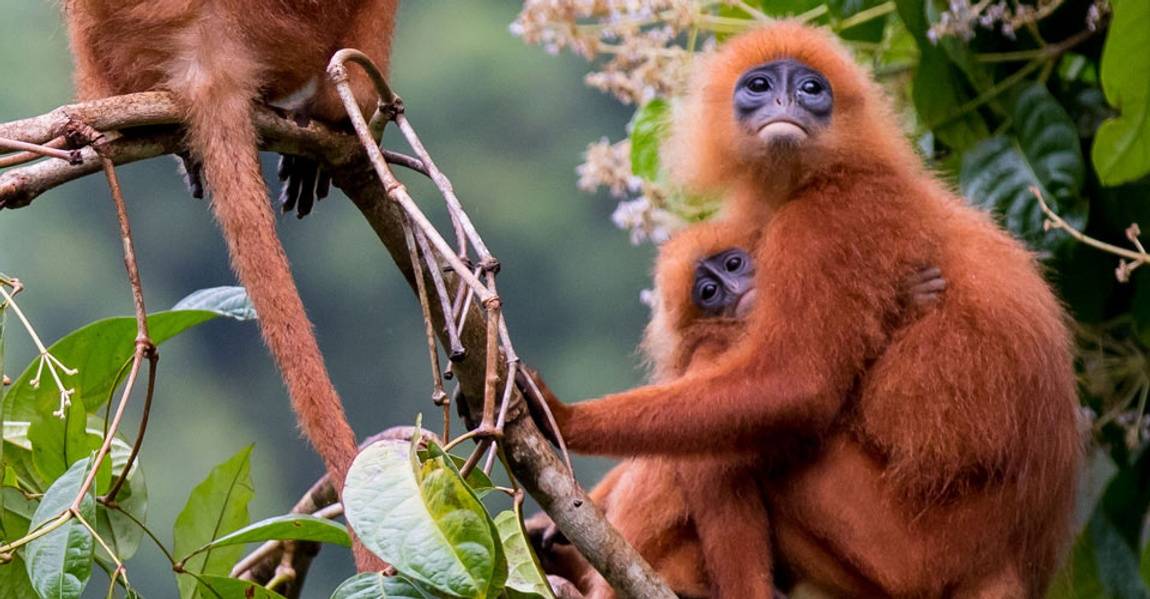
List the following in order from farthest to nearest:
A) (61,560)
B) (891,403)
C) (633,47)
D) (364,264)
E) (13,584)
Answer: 1. (364,264)
2. (633,47)
3. (891,403)
4. (13,584)
5. (61,560)

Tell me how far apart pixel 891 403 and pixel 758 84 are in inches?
29.5

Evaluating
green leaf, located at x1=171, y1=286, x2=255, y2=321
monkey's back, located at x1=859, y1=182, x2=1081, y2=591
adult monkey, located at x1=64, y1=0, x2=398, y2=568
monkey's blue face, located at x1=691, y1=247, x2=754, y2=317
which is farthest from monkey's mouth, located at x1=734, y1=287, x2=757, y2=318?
green leaf, located at x1=171, y1=286, x2=255, y2=321

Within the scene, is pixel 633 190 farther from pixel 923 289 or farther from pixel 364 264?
pixel 364 264

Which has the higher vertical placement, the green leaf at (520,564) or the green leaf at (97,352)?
the green leaf at (97,352)

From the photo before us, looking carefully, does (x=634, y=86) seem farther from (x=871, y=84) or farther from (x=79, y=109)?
(x=79, y=109)

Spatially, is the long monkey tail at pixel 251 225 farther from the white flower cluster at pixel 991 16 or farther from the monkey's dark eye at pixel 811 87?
the white flower cluster at pixel 991 16

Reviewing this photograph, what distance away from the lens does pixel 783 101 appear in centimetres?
293

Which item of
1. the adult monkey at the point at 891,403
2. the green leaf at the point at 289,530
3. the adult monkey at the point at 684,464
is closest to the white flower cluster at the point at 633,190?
the adult monkey at the point at 684,464

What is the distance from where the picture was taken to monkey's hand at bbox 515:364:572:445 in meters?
2.11

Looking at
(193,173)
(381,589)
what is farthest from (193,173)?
(381,589)

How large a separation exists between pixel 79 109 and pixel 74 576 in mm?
695

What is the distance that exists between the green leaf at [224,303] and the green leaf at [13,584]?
0.76m

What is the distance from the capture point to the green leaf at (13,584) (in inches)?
75.7

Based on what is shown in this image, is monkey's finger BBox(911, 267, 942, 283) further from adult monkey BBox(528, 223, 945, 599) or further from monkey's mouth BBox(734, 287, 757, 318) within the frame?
monkey's mouth BBox(734, 287, 757, 318)
